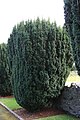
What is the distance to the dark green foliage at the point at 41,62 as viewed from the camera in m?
10.0

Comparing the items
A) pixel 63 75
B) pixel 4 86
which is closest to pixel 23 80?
pixel 63 75

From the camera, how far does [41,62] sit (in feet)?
32.8

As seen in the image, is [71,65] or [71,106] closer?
[71,106]

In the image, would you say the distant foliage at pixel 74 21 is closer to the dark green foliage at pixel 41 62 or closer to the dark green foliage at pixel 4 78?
the dark green foliage at pixel 41 62

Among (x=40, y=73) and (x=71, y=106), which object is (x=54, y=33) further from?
(x=71, y=106)

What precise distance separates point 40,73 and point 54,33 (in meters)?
1.44

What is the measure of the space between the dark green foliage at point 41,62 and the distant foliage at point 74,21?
1.95m

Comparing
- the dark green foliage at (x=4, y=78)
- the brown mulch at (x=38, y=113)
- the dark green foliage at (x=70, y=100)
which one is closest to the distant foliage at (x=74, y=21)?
the dark green foliage at (x=70, y=100)

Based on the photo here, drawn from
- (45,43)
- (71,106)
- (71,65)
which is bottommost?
(71,106)

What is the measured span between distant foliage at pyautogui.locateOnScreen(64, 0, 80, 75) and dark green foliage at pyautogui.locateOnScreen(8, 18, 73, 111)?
1.95 meters

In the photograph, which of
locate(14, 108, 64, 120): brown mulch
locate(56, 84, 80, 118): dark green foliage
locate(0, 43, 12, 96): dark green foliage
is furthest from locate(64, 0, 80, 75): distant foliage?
locate(0, 43, 12, 96): dark green foliage

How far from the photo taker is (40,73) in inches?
393

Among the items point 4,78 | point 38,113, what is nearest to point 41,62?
point 38,113

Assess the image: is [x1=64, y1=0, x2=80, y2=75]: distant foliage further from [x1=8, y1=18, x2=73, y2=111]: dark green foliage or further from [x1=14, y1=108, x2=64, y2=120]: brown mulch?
[x1=14, y1=108, x2=64, y2=120]: brown mulch
